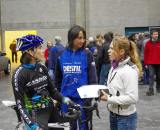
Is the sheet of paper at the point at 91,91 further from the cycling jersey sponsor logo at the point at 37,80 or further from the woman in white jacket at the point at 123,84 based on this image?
the cycling jersey sponsor logo at the point at 37,80

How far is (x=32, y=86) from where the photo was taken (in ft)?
16.2

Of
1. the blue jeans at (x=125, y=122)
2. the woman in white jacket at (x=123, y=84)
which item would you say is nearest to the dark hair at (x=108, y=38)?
the woman in white jacket at (x=123, y=84)

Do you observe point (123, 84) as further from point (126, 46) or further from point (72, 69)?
point (72, 69)

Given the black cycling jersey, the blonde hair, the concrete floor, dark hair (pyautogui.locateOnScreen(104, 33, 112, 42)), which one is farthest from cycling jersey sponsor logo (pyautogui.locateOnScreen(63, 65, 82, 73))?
dark hair (pyautogui.locateOnScreen(104, 33, 112, 42))

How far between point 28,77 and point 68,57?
119 centimetres

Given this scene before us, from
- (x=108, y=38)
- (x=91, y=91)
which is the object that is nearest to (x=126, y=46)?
(x=91, y=91)

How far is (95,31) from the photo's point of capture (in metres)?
32.7

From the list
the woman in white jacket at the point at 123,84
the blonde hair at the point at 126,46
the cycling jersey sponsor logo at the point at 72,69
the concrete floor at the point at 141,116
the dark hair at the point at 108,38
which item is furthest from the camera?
the dark hair at the point at 108,38

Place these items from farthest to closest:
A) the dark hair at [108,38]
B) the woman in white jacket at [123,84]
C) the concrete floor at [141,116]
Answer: the dark hair at [108,38] → the concrete floor at [141,116] → the woman in white jacket at [123,84]

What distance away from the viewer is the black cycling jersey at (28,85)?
4.88m

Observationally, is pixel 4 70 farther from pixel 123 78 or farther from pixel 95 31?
pixel 123 78

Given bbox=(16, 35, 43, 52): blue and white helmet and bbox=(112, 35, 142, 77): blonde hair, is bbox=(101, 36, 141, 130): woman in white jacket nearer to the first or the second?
bbox=(112, 35, 142, 77): blonde hair

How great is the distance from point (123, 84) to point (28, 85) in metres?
0.97

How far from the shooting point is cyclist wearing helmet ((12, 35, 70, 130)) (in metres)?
4.88
